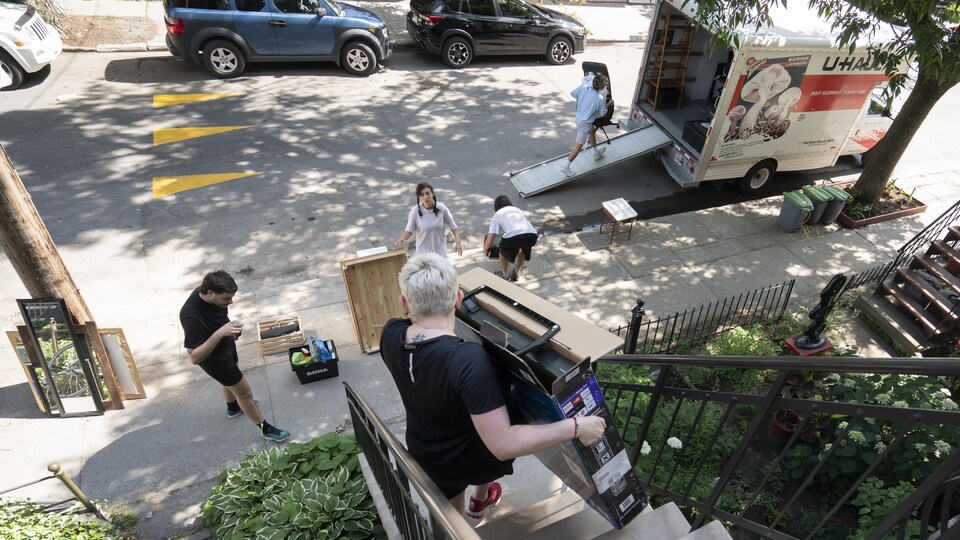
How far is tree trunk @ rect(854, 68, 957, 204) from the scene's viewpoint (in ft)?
28.3

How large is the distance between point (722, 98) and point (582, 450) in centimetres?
740

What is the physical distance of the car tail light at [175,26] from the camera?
11.4 metres

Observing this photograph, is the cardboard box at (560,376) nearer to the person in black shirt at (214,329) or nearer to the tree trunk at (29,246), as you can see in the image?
the person in black shirt at (214,329)

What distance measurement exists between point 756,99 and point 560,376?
25.4 ft

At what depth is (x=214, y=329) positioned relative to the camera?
4.62 metres

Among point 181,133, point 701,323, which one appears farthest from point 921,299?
point 181,133

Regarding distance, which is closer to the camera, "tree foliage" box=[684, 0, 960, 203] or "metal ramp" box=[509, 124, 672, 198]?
"tree foliage" box=[684, 0, 960, 203]

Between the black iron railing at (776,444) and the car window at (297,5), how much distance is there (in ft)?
34.2

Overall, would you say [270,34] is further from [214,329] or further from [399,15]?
[214,329]

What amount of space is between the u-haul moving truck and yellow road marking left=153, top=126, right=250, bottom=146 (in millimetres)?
7892

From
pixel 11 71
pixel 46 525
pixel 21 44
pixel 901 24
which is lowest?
pixel 46 525

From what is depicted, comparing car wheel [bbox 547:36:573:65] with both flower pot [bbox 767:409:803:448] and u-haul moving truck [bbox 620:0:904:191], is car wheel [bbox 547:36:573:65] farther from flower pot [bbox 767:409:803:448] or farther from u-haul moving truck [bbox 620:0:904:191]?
A: flower pot [bbox 767:409:803:448]

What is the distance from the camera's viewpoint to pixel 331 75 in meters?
13.1

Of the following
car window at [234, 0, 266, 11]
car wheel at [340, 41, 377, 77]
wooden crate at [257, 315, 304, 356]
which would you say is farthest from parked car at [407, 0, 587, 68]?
wooden crate at [257, 315, 304, 356]
